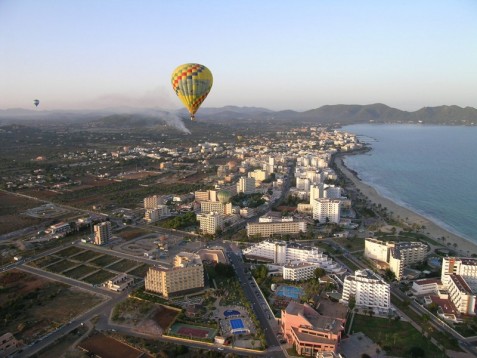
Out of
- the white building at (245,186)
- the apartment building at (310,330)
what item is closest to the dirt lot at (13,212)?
the white building at (245,186)

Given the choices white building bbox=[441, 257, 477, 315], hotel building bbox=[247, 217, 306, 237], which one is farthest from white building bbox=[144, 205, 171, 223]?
white building bbox=[441, 257, 477, 315]

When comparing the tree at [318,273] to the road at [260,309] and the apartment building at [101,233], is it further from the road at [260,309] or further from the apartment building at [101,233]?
the apartment building at [101,233]

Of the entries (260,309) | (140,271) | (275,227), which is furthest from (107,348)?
(275,227)

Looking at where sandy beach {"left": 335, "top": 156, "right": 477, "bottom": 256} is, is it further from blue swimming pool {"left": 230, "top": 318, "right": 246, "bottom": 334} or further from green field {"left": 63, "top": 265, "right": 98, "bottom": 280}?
green field {"left": 63, "top": 265, "right": 98, "bottom": 280}

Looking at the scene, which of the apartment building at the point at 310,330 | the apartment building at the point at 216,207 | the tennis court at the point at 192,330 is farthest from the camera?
the apartment building at the point at 216,207

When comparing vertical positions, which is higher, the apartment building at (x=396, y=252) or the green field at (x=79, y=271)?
the apartment building at (x=396, y=252)

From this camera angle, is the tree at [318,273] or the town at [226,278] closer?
the town at [226,278]
